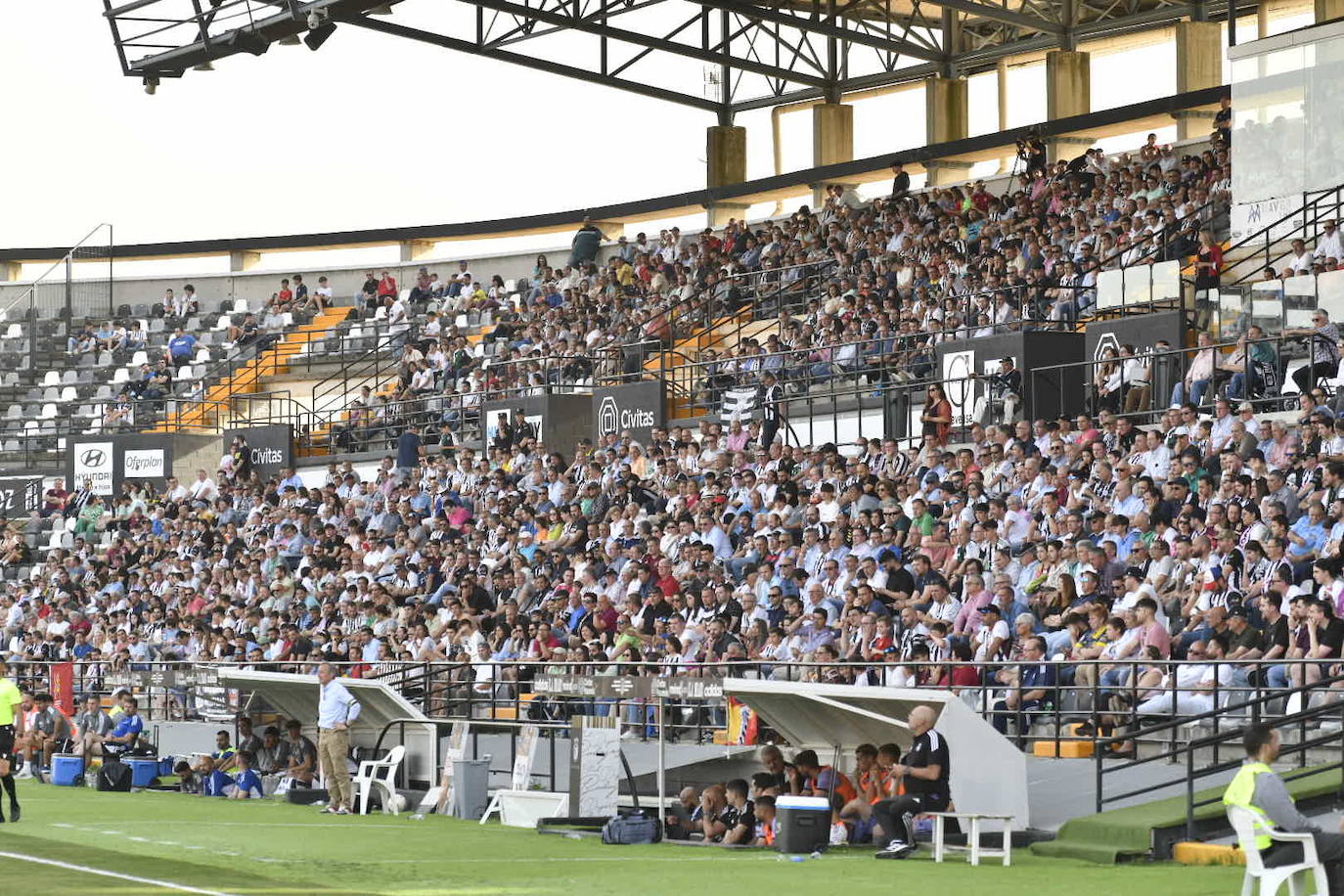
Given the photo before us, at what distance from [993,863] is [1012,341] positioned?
11.2 meters

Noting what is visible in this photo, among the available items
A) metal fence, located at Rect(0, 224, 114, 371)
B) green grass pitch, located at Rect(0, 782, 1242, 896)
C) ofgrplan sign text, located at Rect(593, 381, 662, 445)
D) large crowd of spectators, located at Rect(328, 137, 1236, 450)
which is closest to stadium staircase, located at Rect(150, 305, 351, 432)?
large crowd of spectators, located at Rect(328, 137, 1236, 450)

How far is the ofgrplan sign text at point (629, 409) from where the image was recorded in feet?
99.9

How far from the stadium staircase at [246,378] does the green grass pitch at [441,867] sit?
2374 centimetres

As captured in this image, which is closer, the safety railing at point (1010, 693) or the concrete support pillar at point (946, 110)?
the safety railing at point (1010, 693)

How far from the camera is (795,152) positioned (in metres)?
45.7

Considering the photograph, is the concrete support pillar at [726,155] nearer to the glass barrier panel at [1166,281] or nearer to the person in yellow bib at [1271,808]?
the glass barrier panel at [1166,281]

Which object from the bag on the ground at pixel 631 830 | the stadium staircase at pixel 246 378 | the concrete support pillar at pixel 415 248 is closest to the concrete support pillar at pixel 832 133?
the concrete support pillar at pixel 415 248

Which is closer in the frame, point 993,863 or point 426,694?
point 993,863

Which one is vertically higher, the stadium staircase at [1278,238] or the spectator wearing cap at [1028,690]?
the stadium staircase at [1278,238]

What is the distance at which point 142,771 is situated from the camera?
77.2 feet

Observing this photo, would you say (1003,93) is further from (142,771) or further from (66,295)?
(142,771)

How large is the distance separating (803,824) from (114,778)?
11.3m

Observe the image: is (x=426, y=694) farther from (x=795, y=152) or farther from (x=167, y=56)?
(x=795, y=152)

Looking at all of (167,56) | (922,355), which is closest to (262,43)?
(167,56)
